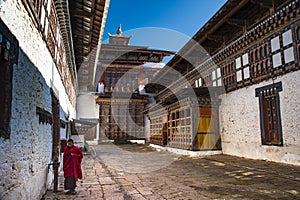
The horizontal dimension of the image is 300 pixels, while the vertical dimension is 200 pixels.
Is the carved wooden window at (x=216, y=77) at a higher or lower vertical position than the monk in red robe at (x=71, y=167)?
higher

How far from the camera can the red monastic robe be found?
5184 mm

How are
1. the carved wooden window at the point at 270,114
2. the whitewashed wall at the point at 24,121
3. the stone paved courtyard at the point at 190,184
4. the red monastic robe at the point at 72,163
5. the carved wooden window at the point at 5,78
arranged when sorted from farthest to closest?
the carved wooden window at the point at 270,114
the red monastic robe at the point at 72,163
the stone paved courtyard at the point at 190,184
the whitewashed wall at the point at 24,121
the carved wooden window at the point at 5,78

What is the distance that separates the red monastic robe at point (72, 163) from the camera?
17.0 feet

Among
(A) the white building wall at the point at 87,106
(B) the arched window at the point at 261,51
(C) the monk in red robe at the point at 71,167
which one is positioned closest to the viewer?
(C) the monk in red robe at the point at 71,167

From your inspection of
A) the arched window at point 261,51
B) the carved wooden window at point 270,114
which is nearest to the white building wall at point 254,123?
the carved wooden window at point 270,114

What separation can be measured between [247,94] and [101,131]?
14486 mm

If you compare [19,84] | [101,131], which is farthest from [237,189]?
[101,131]

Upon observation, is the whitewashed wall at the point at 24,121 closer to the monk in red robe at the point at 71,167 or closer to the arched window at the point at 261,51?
the monk in red robe at the point at 71,167

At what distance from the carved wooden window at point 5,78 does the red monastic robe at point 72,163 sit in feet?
8.64

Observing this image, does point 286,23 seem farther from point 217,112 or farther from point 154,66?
point 154,66

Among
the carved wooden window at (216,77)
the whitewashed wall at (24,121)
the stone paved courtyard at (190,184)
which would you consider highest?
the carved wooden window at (216,77)

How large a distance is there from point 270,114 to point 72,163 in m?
7.55

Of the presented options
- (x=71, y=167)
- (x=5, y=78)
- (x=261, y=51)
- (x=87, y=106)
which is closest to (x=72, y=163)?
(x=71, y=167)

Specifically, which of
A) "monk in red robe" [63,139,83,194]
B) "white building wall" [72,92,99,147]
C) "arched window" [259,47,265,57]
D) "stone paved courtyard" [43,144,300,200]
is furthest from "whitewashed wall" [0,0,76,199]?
"white building wall" [72,92,99,147]
